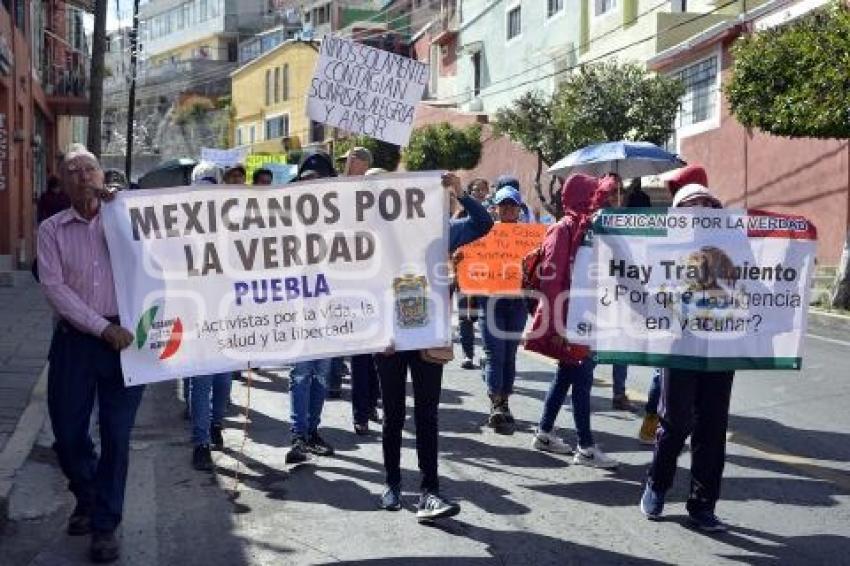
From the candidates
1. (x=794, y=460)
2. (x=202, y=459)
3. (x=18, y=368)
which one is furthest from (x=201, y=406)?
(x=18, y=368)

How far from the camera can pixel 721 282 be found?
19.1 feet

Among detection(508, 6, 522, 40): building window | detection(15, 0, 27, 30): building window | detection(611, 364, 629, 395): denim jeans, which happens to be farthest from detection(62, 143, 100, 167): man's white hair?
detection(508, 6, 522, 40): building window

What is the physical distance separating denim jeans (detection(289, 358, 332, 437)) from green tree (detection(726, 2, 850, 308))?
10.2 meters

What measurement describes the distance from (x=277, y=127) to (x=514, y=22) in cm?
2501

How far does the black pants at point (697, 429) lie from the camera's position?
220 inches

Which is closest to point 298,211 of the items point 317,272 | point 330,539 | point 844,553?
point 317,272

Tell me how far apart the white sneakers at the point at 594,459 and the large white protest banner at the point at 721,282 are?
1207mm

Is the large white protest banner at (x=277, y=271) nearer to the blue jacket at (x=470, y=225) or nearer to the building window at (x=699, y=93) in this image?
the blue jacket at (x=470, y=225)

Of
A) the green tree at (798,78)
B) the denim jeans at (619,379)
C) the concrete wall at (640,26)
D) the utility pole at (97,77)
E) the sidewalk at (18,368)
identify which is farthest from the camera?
the concrete wall at (640,26)

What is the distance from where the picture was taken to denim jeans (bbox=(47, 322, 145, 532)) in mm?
5141

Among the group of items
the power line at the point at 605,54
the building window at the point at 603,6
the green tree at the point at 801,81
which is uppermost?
the building window at the point at 603,6

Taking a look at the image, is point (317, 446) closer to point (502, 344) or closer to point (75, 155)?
point (502, 344)

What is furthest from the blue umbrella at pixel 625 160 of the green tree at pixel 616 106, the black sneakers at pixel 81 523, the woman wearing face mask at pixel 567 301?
the green tree at pixel 616 106

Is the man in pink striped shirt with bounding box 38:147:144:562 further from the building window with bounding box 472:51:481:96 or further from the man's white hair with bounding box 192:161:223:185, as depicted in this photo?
the building window with bounding box 472:51:481:96
